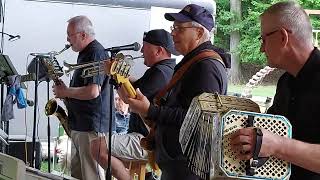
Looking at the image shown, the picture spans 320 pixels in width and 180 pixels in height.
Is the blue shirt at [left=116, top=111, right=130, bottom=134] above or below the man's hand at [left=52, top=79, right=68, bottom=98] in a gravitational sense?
below

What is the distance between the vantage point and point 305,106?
175 cm

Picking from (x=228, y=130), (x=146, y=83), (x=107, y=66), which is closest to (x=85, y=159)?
(x=146, y=83)

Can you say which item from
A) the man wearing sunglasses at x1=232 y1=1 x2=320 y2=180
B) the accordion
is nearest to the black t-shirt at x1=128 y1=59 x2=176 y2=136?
the man wearing sunglasses at x1=232 y1=1 x2=320 y2=180

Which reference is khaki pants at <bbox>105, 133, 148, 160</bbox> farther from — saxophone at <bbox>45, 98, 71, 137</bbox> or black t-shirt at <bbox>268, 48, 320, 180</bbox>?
black t-shirt at <bbox>268, 48, 320, 180</bbox>

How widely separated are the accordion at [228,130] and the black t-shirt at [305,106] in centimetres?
20

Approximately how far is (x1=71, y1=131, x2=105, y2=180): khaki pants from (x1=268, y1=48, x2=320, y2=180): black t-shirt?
2.43 m

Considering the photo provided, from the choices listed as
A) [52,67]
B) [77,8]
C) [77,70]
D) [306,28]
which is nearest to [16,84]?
[52,67]

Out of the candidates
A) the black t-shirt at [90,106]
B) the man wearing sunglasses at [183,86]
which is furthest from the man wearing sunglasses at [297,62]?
the black t-shirt at [90,106]

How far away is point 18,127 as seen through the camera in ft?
21.4

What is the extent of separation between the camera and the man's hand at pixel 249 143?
57.0 inches

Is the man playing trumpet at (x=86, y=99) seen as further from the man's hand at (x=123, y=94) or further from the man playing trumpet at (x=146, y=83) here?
the man's hand at (x=123, y=94)

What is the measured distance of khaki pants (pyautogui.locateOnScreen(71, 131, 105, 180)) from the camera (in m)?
4.08

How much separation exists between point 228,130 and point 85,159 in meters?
2.81

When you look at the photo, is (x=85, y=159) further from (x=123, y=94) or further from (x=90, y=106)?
(x=123, y=94)
